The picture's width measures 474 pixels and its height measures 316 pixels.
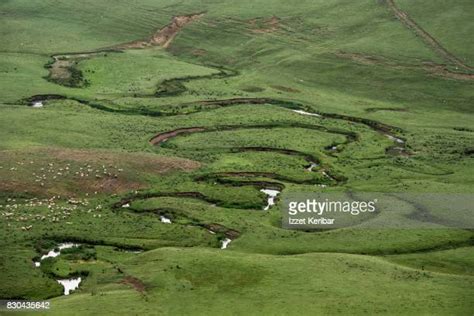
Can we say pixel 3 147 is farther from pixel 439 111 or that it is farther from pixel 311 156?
pixel 439 111

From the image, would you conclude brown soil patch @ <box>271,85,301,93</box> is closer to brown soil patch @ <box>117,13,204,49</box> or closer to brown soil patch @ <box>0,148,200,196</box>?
brown soil patch @ <box>117,13,204,49</box>

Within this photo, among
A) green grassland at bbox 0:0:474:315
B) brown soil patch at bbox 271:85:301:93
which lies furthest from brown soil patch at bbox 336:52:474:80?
brown soil patch at bbox 271:85:301:93

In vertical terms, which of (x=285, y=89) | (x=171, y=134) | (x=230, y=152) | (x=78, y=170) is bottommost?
(x=230, y=152)

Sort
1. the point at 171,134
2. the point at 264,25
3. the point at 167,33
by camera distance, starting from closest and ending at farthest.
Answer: the point at 171,134
the point at 264,25
the point at 167,33

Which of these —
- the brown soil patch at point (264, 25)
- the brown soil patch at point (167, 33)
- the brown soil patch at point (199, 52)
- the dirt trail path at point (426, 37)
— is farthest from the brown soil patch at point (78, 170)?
the brown soil patch at point (264, 25)

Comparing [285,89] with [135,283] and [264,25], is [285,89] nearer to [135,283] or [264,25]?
[264,25]

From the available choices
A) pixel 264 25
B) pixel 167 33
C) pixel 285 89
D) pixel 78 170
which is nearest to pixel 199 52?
pixel 167 33
